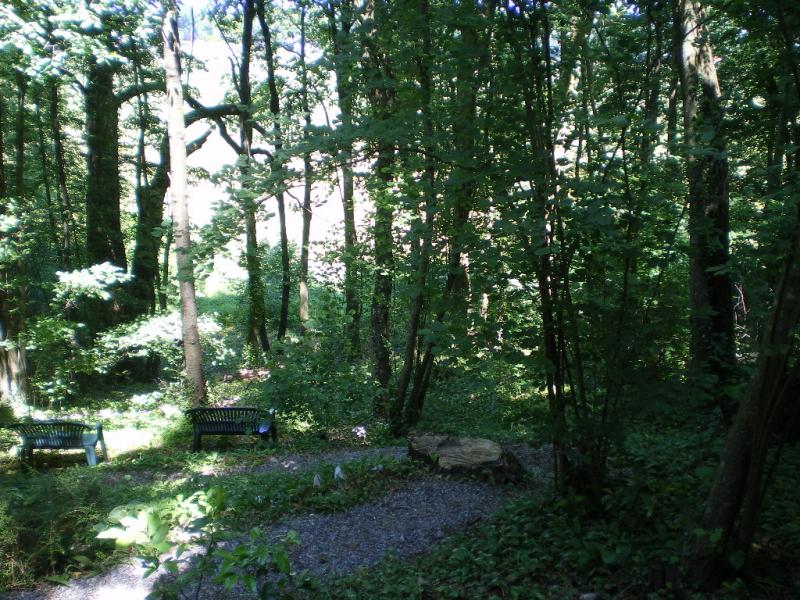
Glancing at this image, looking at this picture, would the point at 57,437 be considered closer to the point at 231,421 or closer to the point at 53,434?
the point at 53,434

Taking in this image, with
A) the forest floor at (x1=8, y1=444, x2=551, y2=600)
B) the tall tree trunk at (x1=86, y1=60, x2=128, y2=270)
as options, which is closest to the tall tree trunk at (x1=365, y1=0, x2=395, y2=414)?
the forest floor at (x1=8, y1=444, x2=551, y2=600)

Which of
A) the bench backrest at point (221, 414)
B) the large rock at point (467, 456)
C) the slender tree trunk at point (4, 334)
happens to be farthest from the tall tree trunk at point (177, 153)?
the large rock at point (467, 456)

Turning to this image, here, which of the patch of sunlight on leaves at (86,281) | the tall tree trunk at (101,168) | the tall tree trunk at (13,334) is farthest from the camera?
the tall tree trunk at (101,168)

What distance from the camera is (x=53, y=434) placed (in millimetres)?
8359

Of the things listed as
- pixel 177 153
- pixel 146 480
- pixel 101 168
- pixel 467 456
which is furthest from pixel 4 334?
pixel 467 456

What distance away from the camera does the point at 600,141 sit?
3840mm

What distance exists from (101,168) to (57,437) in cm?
865

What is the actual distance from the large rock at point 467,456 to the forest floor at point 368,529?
15 centimetres

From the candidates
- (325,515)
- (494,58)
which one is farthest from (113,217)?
(494,58)

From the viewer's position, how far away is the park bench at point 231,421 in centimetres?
873

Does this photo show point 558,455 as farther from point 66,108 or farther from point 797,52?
point 66,108

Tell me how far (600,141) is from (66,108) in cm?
2061

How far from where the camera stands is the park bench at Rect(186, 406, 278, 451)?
8734 millimetres

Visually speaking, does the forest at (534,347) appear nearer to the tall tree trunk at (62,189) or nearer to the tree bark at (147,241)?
the tree bark at (147,241)
